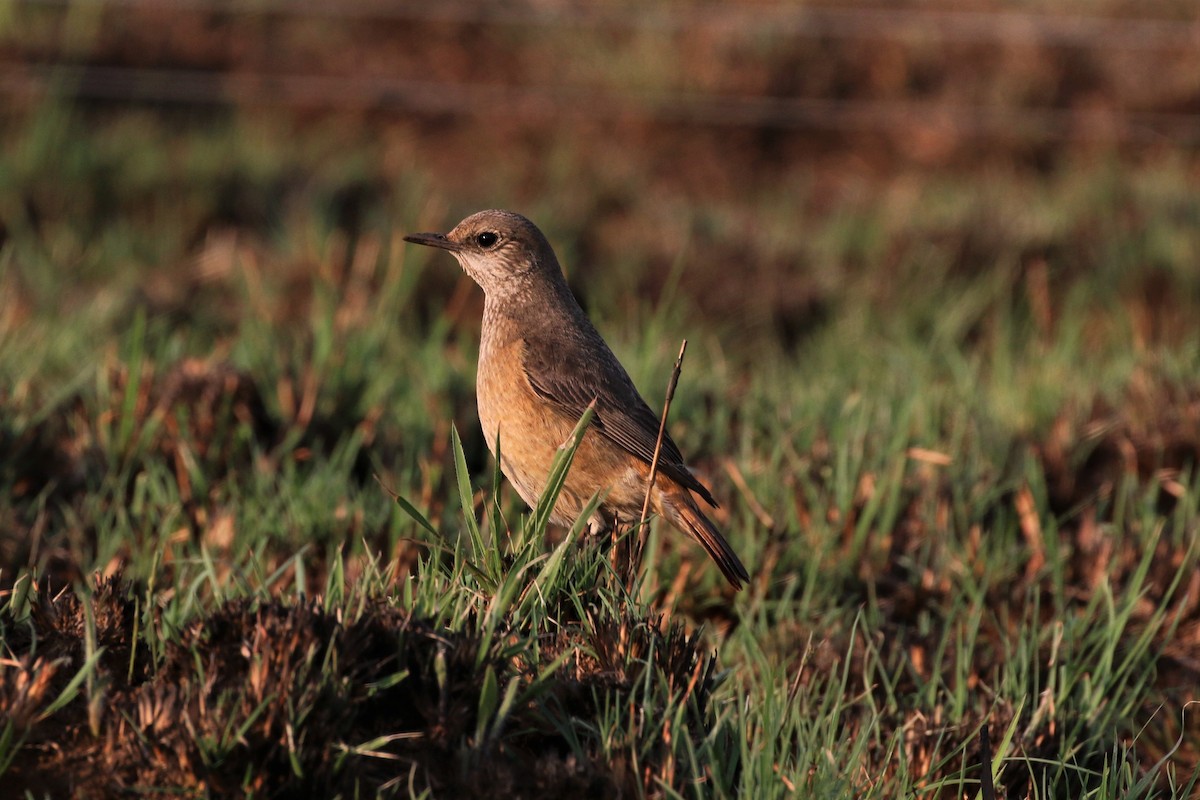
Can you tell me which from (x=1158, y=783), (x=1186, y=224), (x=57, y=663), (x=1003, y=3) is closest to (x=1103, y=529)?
(x=1158, y=783)

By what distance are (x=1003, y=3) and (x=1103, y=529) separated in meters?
7.88

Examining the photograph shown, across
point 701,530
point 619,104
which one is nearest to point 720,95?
point 619,104

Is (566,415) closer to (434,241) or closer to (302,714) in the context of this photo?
(434,241)

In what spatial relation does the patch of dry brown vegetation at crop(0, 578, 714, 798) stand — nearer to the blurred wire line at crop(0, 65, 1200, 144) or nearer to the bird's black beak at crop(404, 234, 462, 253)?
the bird's black beak at crop(404, 234, 462, 253)

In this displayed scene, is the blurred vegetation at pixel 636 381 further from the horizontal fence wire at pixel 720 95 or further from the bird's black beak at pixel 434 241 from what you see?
the bird's black beak at pixel 434 241

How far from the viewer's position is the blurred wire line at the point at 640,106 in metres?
10.4

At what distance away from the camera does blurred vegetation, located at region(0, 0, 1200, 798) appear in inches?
115

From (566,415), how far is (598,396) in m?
0.11

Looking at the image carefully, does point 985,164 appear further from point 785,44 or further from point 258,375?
point 258,375

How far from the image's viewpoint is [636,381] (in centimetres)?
552

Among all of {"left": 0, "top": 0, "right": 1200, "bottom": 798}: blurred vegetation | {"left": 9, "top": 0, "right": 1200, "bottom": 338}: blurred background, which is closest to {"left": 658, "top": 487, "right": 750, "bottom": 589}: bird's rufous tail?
{"left": 0, "top": 0, "right": 1200, "bottom": 798}: blurred vegetation

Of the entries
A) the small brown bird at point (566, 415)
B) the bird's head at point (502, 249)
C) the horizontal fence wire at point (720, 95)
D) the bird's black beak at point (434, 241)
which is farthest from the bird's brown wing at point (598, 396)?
the horizontal fence wire at point (720, 95)

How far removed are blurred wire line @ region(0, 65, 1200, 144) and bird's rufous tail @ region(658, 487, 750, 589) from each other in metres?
6.70

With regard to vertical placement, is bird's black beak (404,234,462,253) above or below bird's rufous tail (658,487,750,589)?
above
